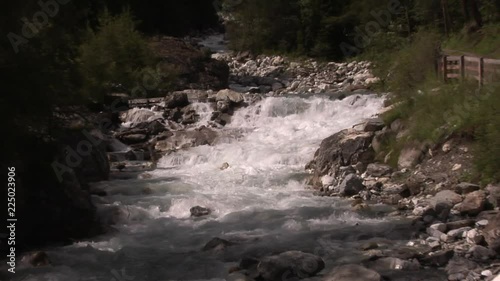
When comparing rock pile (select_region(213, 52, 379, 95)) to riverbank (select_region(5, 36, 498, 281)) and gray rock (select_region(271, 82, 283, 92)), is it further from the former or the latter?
riverbank (select_region(5, 36, 498, 281))

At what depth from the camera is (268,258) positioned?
10781mm

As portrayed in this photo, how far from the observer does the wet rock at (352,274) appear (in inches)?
387

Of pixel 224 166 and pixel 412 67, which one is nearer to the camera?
pixel 412 67

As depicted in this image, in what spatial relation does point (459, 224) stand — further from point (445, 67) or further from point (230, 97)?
point (230, 97)

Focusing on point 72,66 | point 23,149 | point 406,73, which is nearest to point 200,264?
point 23,149

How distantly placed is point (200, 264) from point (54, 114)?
5417 millimetres

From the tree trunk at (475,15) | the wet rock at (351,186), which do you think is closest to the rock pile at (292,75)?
the tree trunk at (475,15)

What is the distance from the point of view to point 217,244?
479 inches

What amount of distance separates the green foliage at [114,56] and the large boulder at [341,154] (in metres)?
10.1

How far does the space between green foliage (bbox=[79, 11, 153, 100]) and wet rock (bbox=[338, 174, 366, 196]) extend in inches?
462

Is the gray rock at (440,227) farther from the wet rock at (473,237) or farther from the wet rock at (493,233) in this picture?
the wet rock at (493,233)

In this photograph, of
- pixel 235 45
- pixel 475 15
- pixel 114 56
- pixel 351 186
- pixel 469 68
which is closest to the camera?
pixel 351 186

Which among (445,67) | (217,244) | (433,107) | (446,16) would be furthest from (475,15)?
(217,244)

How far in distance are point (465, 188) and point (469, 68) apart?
5.42 metres
